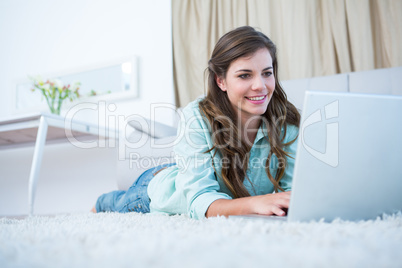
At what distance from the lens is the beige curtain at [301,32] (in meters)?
1.97

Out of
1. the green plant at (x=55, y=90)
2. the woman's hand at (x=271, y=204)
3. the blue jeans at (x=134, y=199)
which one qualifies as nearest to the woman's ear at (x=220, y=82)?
the blue jeans at (x=134, y=199)

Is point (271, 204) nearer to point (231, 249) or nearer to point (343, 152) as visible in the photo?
point (343, 152)

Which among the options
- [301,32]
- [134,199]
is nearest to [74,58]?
[301,32]

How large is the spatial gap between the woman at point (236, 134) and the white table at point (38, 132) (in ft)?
3.60

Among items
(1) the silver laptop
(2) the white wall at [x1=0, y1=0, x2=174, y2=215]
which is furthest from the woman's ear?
(2) the white wall at [x1=0, y1=0, x2=174, y2=215]

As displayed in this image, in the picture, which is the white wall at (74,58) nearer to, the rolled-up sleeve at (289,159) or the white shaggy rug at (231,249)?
the rolled-up sleeve at (289,159)

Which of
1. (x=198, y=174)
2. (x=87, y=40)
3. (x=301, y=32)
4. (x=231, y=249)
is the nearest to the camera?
(x=231, y=249)

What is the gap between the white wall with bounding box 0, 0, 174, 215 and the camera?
8.87 feet

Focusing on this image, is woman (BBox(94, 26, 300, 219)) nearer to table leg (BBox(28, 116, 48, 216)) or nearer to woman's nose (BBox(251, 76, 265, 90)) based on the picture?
woman's nose (BBox(251, 76, 265, 90))

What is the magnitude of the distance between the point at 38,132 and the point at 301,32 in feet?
5.97

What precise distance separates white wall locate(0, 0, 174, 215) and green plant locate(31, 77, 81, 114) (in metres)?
0.25

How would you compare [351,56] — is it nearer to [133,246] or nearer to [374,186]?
[374,186]

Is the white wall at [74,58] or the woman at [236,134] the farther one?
the white wall at [74,58]

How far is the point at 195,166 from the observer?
904mm
